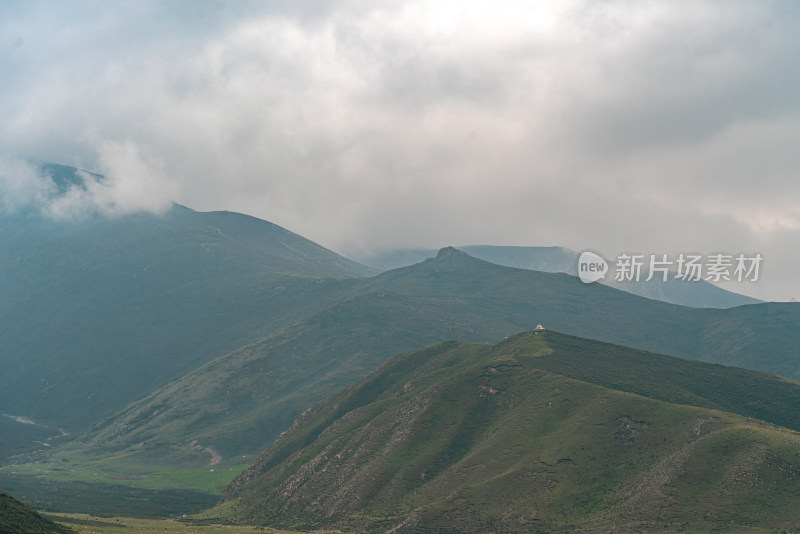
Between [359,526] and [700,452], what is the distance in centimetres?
7990

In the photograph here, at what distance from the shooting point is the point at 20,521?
121 m

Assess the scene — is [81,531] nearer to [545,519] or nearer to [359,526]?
[359,526]

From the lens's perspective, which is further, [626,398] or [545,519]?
[626,398]

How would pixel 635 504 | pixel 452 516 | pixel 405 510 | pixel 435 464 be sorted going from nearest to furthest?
1. pixel 635 504
2. pixel 452 516
3. pixel 405 510
4. pixel 435 464

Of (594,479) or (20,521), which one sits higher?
(594,479)

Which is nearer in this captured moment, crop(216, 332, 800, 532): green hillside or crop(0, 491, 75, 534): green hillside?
crop(0, 491, 75, 534): green hillside

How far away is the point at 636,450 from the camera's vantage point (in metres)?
174

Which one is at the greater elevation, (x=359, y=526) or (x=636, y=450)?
(x=636, y=450)

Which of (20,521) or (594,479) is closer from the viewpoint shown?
(20,521)

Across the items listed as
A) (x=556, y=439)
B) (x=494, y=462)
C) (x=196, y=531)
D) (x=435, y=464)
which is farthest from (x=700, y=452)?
(x=196, y=531)

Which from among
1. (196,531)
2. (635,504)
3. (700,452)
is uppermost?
(700,452)

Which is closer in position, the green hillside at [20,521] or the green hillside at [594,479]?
the green hillside at [20,521]

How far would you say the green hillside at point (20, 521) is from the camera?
117m

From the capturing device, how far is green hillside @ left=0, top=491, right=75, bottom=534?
383 feet
